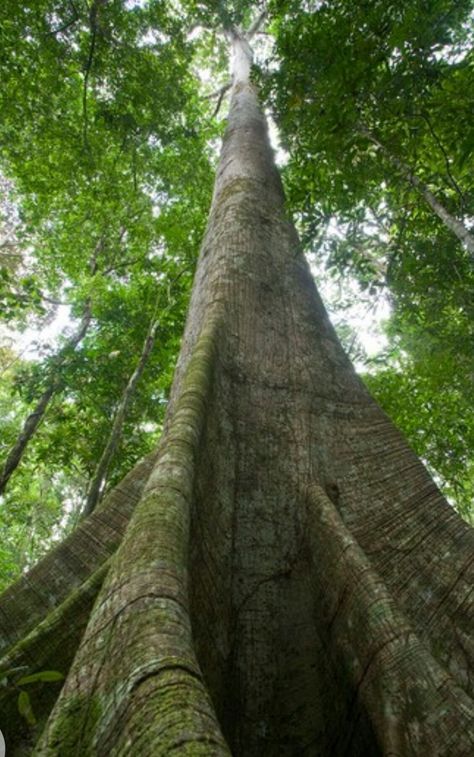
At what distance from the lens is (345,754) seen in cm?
148

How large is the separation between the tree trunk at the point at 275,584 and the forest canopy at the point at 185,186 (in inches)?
68.5

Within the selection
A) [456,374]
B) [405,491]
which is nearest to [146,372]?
[456,374]

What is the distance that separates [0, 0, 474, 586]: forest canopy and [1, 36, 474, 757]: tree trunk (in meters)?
1.74

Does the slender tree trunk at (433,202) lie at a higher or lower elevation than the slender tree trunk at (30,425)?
lower

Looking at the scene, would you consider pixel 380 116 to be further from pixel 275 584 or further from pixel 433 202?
pixel 275 584

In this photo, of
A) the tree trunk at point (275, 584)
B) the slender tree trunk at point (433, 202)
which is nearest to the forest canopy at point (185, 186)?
the slender tree trunk at point (433, 202)

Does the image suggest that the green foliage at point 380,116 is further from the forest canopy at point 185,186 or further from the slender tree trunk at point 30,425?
the slender tree trunk at point 30,425

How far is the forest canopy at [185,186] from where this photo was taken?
11.2 feet

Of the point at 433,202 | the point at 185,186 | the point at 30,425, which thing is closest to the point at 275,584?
the point at 433,202

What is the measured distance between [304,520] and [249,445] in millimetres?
430

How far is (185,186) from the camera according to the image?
949cm

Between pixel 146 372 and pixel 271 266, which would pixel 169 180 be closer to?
pixel 146 372

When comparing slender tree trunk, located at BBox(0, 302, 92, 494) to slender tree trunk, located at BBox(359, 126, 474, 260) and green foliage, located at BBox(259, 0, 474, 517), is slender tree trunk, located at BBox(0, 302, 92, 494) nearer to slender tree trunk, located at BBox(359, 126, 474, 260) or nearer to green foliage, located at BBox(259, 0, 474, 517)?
green foliage, located at BBox(259, 0, 474, 517)

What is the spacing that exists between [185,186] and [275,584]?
8914mm
